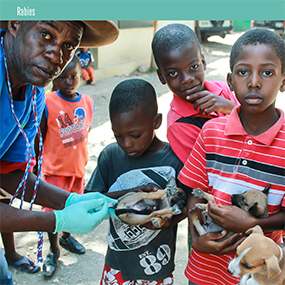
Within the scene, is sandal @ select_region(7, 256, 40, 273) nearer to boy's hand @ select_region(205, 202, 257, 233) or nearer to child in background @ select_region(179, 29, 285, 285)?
child in background @ select_region(179, 29, 285, 285)

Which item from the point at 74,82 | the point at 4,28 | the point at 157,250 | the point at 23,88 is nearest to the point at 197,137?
the point at 157,250

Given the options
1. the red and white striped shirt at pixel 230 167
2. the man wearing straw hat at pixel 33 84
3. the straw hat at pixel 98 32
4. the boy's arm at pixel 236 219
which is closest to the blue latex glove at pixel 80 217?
the man wearing straw hat at pixel 33 84

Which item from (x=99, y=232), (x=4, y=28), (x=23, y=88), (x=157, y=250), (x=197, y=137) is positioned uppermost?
(x=4, y=28)

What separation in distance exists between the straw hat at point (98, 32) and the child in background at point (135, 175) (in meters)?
0.43

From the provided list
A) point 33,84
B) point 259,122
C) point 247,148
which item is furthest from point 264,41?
point 33,84

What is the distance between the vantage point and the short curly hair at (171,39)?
1926mm

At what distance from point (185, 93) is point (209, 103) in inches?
6.5

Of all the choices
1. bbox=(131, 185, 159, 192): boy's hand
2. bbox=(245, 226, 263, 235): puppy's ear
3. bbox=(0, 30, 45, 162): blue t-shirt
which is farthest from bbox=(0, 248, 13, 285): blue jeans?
bbox=(245, 226, 263, 235): puppy's ear

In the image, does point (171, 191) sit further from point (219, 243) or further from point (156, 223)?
point (219, 243)

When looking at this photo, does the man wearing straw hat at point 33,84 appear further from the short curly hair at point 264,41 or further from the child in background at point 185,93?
the short curly hair at point 264,41

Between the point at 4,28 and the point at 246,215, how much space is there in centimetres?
175

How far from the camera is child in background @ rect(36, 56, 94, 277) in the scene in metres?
3.05

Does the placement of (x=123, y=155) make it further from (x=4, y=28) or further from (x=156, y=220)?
(x=4, y=28)

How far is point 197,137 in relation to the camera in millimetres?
1813
